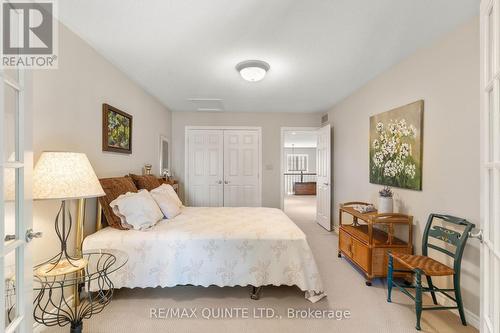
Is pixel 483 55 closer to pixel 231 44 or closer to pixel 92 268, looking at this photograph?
pixel 231 44

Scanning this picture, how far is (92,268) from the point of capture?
2.08 metres

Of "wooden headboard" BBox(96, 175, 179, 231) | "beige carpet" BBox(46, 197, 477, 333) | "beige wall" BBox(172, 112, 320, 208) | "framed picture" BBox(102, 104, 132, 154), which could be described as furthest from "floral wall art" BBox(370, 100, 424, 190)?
"framed picture" BBox(102, 104, 132, 154)

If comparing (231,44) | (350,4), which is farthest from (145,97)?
(350,4)

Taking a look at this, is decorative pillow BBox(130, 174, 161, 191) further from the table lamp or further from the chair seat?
the chair seat

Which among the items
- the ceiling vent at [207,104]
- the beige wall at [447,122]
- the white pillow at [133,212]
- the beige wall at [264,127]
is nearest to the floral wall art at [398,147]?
the beige wall at [447,122]

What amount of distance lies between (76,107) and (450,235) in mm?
3461

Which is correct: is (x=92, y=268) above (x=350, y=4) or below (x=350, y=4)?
below

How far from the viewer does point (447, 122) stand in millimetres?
2074

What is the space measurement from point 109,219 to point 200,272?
1.05m

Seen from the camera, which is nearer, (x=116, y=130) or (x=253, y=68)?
(x=253, y=68)

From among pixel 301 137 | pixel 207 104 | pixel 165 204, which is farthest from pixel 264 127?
pixel 301 137

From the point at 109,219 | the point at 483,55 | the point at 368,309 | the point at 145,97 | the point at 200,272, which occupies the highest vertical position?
the point at 145,97

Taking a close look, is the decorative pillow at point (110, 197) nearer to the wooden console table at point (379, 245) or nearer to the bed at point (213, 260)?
the bed at point (213, 260)

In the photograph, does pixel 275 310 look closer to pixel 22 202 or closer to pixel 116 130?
pixel 22 202
